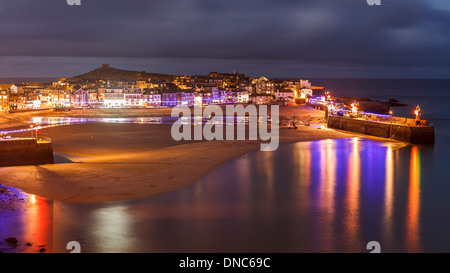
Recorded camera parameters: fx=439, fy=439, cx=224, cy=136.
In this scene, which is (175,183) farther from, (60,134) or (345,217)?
(60,134)

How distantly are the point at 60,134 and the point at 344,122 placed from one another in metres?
28.4

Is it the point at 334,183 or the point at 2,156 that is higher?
the point at 2,156

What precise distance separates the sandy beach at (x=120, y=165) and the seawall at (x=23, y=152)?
0.71m

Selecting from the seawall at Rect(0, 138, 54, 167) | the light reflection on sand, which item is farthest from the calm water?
the seawall at Rect(0, 138, 54, 167)

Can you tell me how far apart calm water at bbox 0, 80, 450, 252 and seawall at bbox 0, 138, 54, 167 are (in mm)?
6382

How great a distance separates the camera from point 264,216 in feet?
52.6

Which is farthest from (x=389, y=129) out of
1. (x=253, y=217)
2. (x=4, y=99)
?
(x=4, y=99)

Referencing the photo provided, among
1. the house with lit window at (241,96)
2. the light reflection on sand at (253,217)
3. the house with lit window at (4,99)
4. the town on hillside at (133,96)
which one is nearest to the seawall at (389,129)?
the light reflection on sand at (253,217)

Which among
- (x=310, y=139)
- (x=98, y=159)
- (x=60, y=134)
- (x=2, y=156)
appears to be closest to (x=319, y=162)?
(x=310, y=139)

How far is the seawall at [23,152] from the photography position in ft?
73.3

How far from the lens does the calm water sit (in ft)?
43.2

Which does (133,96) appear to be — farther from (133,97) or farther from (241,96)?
(241,96)

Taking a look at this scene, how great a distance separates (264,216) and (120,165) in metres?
10.2

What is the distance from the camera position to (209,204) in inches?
684
